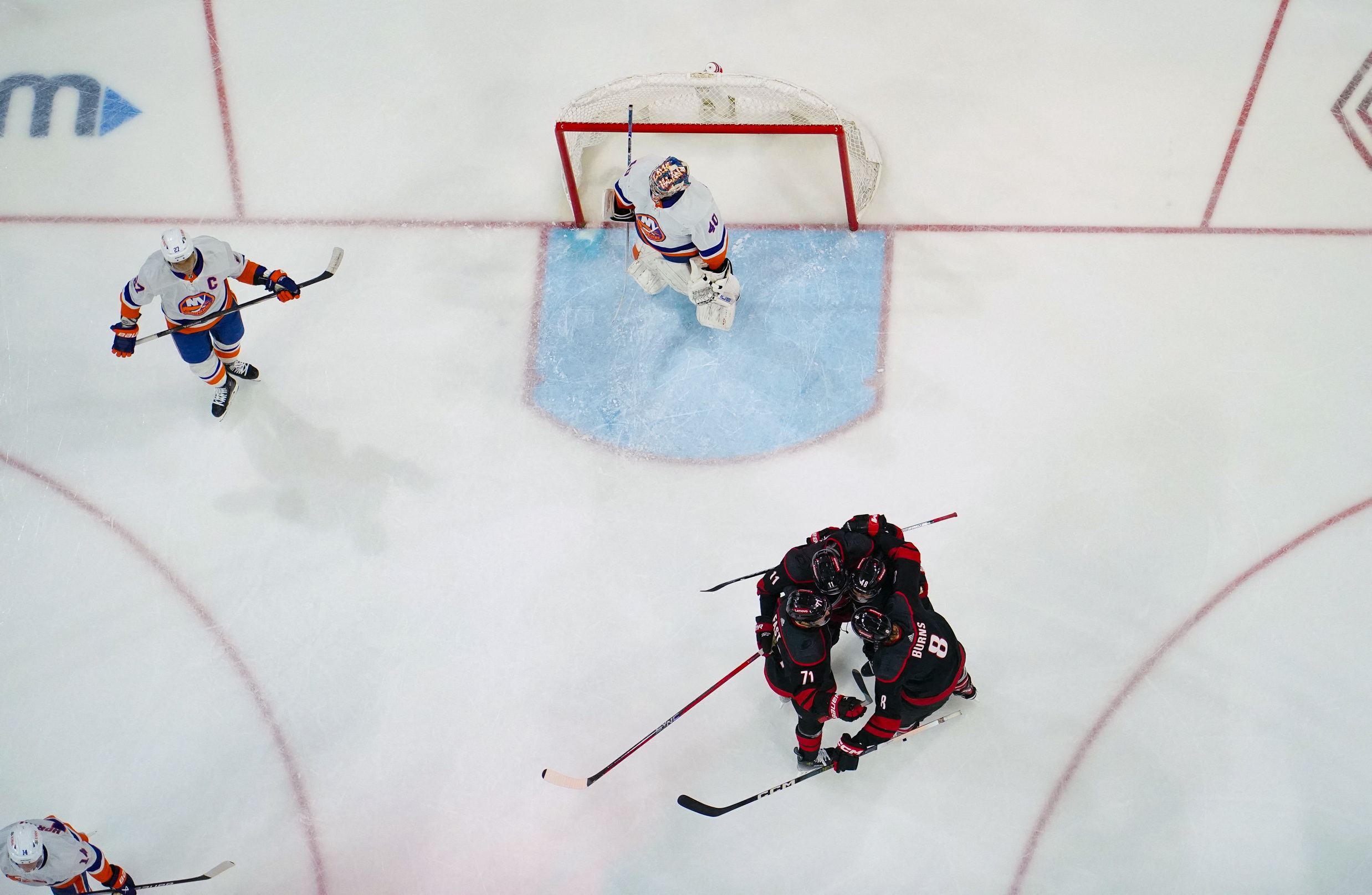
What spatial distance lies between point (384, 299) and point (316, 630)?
1665 millimetres

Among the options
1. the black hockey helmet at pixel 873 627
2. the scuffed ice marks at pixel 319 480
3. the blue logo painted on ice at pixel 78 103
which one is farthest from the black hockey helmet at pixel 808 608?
Answer: the blue logo painted on ice at pixel 78 103

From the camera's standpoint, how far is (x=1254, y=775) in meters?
4.54

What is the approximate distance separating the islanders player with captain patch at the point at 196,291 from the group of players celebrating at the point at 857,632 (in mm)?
2477

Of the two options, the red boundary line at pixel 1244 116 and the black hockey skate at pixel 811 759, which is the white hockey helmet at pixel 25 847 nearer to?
the black hockey skate at pixel 811 759

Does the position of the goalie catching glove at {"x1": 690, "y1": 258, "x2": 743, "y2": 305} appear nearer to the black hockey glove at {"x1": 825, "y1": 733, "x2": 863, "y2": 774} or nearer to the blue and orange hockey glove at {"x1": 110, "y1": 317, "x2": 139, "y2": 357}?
the black hockey glove at {"x1": 825, "y1": 733, "x2": 863, "y2": 774}

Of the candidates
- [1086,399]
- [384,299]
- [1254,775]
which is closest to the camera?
[1254,775]

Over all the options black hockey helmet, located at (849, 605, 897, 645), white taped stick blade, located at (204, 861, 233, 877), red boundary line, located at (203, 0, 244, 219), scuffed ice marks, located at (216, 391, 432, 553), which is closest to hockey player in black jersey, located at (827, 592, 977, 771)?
black hockey helmet, located at (849, 605, 897, 645)

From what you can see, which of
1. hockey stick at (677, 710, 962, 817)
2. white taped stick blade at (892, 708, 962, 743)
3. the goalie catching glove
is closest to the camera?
hockey stick at (677, 710, 962, 817)

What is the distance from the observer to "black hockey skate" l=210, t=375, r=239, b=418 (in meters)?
5.38

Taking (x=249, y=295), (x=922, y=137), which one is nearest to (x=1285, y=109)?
(x=922, y=137)

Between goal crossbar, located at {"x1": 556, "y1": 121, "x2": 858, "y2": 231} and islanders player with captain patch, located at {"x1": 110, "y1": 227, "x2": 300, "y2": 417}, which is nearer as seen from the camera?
islanders player with captain patch, located at {"x1": 110, "y1": 227, "x2": 300, "y2": 417}

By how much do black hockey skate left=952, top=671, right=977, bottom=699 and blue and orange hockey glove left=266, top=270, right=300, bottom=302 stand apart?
3179 mm

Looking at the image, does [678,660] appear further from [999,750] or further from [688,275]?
[688,275]

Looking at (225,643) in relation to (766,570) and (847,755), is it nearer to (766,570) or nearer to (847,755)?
(766,570)
